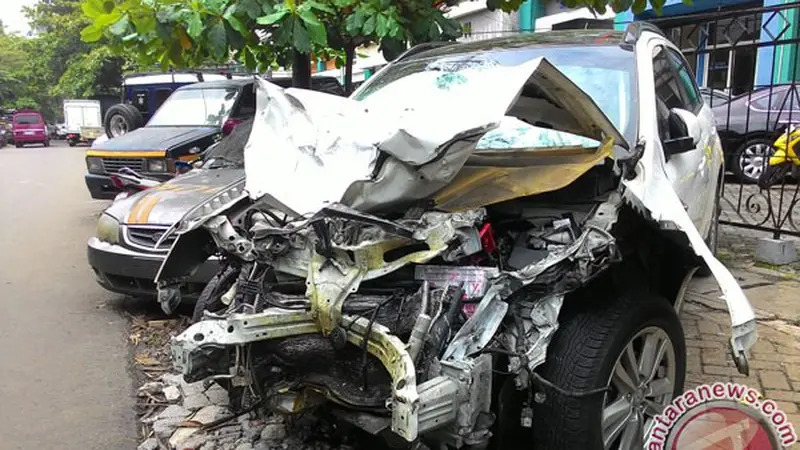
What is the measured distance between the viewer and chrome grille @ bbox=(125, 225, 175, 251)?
5.30m

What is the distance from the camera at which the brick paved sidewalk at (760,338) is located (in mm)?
3975

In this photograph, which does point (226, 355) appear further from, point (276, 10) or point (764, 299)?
point (764, 299)

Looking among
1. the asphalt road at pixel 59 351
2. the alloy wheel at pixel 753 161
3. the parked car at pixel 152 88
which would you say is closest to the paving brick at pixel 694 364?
the asphalt road at pixel 59 351

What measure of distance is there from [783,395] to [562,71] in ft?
7.04

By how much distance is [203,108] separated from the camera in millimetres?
9594

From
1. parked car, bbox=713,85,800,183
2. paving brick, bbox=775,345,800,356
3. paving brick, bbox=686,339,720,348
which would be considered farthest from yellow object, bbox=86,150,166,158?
parked car, bbox=713,85,800,183

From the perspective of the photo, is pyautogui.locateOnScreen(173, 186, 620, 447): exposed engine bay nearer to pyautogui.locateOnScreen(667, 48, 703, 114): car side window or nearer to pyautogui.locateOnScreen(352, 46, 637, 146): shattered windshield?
pyautogui.locateOnScreen(352, 46, 637, 146): shattered windshield

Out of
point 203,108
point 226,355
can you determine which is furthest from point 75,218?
point 226,355

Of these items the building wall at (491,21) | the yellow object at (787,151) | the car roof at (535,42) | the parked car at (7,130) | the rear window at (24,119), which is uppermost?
the building wall at (491,21)

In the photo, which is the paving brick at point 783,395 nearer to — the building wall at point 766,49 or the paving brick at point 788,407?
the paving brick at point 788,407

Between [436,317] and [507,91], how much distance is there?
0.90m

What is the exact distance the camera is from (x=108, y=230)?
18.2 ft

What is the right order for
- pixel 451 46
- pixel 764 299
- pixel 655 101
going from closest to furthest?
pixel 655 101 < pixel 451 46 < pixel 764 299

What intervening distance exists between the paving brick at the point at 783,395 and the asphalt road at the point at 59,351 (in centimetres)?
344
